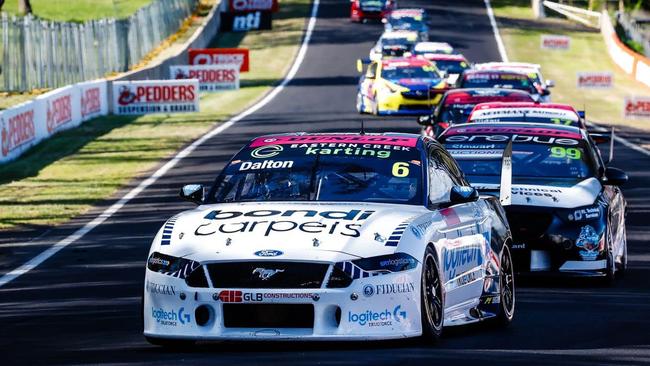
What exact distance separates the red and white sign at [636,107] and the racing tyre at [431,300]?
31774 millimetres

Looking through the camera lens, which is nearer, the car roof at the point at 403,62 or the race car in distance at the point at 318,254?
the race car in distance at the point at 318,254

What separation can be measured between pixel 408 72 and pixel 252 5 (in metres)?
39.5

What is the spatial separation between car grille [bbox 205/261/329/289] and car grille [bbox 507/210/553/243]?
18.2 ft

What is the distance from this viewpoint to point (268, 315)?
10.1 meters

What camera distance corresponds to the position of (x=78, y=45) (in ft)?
155

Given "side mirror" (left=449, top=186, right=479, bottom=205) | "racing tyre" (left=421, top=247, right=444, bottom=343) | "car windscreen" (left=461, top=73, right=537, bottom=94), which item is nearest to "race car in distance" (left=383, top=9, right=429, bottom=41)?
"car windscreen" (left=461, top=73, right=537, bottom=94)

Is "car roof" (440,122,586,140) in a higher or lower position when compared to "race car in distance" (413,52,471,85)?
higher

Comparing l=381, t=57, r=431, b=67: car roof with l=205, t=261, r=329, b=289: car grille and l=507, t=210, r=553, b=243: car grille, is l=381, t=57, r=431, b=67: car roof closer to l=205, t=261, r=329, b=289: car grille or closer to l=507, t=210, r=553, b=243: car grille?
l=507, t=210, r=553, b=243: car grille

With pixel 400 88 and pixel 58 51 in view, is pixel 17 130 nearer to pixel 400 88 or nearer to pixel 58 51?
pixel 400 88

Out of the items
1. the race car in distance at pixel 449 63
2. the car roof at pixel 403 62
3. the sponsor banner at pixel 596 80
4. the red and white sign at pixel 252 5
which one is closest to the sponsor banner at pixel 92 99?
the car roof at pixel 403 62

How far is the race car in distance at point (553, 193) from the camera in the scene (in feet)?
50.2

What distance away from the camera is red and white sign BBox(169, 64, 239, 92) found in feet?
171

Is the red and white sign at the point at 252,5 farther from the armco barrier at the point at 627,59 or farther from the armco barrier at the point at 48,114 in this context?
the armco barrier at the point at 48,114

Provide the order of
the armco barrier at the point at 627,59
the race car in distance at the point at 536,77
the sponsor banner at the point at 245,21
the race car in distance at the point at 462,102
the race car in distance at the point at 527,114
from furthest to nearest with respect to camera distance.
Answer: the sponsor banner at the point at 245,21
the armco barrier at the point at 627,59
the race car in distance at the point at 536,77
the race car in distance at the point at 462,102
the race car in distance at the point at 527,114
